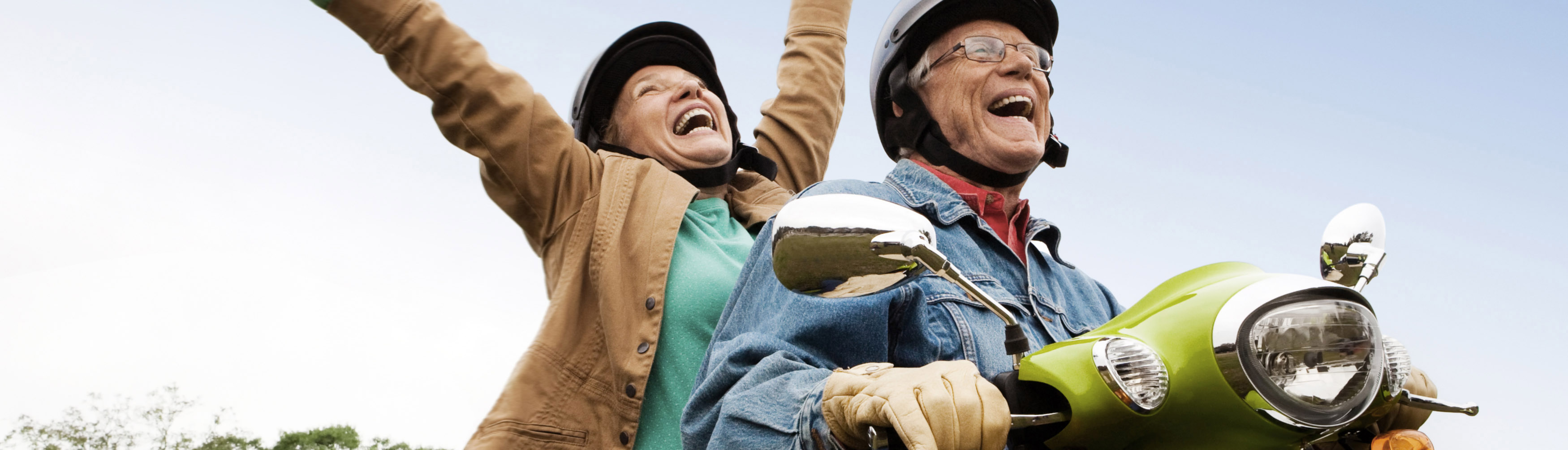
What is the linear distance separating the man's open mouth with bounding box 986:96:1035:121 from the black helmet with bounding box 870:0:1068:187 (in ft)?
0.50

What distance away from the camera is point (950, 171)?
2760 mm

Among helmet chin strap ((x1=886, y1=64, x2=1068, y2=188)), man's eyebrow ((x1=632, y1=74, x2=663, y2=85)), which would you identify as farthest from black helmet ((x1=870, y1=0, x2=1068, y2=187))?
man's eyebrow ((x1=632, y1=74, x2=663, y2=85))

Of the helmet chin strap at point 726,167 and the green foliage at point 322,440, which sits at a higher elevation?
the helmet chin strap at point 726,167

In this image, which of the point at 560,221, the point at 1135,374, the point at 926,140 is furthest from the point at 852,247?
the point at 560,221

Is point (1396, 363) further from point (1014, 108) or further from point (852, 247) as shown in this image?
point (1014, 108)

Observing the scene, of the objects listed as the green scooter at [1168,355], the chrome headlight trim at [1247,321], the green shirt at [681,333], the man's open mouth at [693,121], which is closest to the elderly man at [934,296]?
the green scooter at [1168,355]

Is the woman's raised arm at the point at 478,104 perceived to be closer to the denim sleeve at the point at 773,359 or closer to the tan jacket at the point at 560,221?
the tan jacket at the point at 560,221

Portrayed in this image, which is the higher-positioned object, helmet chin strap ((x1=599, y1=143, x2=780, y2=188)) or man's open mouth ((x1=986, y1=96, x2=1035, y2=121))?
helmet chin strap ((x1=599, y1=143, x2=780, y2=188))

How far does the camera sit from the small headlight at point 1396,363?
59.7 inches

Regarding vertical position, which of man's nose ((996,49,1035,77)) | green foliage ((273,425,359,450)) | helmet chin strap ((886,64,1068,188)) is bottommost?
green foliage ((273,425,359,450))

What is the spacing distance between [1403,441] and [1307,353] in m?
0.35

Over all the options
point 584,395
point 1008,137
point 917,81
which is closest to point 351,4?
point 584,395

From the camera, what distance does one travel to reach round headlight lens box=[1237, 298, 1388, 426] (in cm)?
130

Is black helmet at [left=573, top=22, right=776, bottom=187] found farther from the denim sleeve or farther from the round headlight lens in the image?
the round headlight lens
